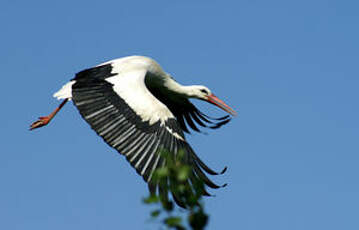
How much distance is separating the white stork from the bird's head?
1562mm

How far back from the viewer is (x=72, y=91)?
11.4 meters

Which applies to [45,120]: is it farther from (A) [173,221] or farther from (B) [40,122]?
(A) [173,221]

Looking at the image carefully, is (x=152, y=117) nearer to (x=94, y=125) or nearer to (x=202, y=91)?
(x=94, y=125)

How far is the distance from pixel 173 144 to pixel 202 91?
4.51m

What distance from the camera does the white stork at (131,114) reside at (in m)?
10.0

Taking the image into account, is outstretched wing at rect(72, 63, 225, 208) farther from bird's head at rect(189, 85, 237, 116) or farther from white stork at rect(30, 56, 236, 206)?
bird's head at rect(189, 85, 237, 116)

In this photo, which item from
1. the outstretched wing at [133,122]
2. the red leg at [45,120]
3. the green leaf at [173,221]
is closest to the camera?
the green leaf at [173,221]

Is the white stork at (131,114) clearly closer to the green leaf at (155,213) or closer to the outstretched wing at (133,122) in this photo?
the outstretched wing at (133,122)

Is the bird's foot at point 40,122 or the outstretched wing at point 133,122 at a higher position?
the bird's foot at point 40,122

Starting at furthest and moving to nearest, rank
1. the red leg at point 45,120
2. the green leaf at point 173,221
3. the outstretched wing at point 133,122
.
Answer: the red leg at point 45,120
the outstretched wing at point 133,122
the green leaf at point 173,221

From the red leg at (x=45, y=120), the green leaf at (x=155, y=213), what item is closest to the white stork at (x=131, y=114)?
the red leg at (x=45, y=120)

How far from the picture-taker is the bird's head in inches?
568

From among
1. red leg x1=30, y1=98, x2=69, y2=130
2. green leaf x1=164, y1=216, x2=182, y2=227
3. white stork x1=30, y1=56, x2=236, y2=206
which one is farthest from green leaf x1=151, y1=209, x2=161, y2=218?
red leg x1=30, y1=98, x2=69, y2=130

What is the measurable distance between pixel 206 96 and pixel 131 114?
4.33 metres
